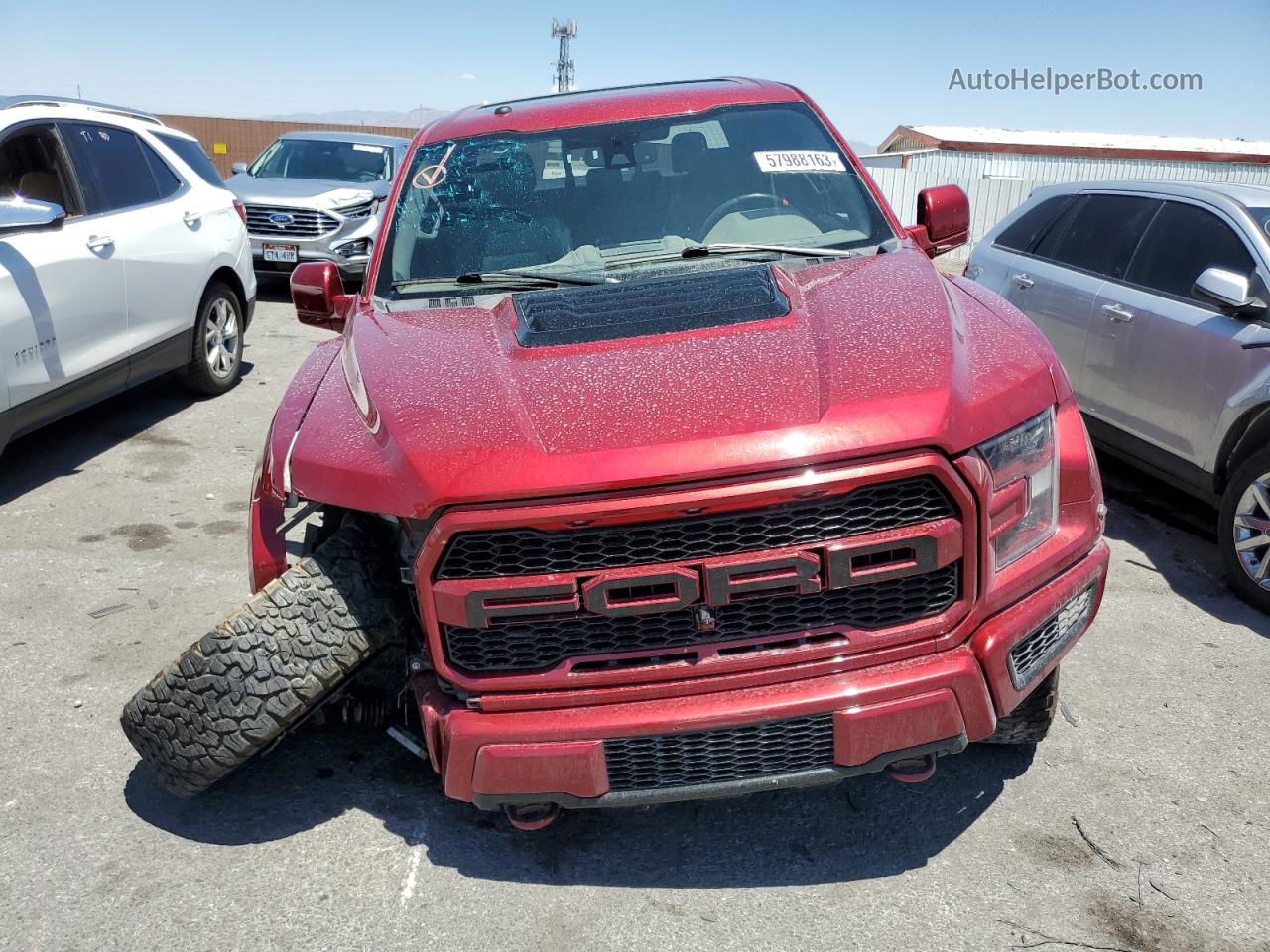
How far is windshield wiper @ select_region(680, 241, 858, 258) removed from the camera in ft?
12.0

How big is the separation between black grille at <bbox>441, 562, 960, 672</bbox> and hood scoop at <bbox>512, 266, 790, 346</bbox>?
803mm

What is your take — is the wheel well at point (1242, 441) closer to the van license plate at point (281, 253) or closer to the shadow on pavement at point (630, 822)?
the shadow on pavement at point (630, 822)

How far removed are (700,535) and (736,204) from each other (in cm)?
187

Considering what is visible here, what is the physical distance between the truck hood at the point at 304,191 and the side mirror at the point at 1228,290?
8.72 metres

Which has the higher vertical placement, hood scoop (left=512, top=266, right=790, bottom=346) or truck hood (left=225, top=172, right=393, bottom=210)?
hood scoop (left=512, top=266, right=790, bottom=346)

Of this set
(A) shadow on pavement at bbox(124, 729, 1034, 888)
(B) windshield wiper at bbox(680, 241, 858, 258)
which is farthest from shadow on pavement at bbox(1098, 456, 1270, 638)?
(B) windshield wiper at bbox(680, 241, 858, 258)

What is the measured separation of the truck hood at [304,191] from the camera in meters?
11.8

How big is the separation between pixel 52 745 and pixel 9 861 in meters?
0.60

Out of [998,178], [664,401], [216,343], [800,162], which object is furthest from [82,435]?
[998,178]

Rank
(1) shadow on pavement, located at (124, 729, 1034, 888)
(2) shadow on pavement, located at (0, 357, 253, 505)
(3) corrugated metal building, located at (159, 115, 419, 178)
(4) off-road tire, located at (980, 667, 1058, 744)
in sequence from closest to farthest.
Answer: (1) shadow on pavement, located at (124, 729, 1034, 888) → (4) off-road tire, located at (980, 667, 1058, 744) → (2) shadow on pavement, located at (0, 357, 253, 505) → (3) corrugated metal building, located at (159, 115, 419, 178)

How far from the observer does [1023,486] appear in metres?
2.64

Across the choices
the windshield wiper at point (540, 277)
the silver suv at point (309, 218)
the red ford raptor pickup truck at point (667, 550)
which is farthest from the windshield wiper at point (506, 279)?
the silver suv at point (309, 218)

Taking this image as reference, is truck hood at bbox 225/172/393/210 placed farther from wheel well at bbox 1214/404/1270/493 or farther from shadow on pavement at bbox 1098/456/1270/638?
wheel well at bbox 1214/404/1270/493

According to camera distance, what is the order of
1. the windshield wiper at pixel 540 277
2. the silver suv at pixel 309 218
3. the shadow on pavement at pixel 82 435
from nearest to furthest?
the windshield wiper at pixel 540 277 < the shadow on pavement at pixel 82 435 < the silver suv at pixel 309 218
